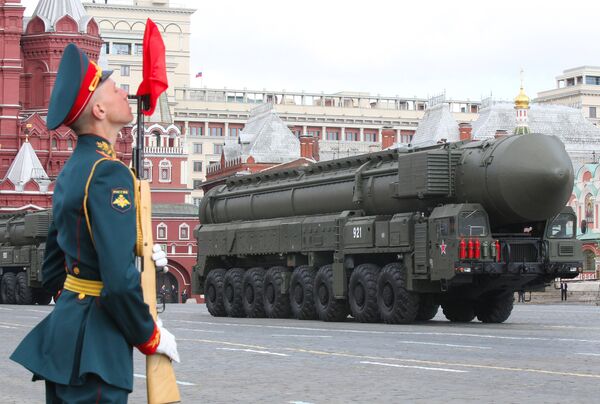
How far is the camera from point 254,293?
1462 inches

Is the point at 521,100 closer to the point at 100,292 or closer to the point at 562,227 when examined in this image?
the point at 562,227

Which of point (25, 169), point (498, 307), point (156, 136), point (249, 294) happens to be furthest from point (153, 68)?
point (156, 136)

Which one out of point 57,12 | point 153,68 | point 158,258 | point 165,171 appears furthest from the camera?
point 165,171

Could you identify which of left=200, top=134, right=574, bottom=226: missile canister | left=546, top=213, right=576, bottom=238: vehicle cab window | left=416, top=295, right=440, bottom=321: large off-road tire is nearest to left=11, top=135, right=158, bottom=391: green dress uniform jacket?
left=200, top=134, right=574, bottom=226: missile canister

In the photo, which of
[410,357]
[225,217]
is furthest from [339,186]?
[410,357]

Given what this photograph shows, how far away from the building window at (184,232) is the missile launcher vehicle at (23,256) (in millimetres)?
51151

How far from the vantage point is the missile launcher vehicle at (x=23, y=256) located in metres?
55.1

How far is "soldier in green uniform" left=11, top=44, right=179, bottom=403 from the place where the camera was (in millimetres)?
6297

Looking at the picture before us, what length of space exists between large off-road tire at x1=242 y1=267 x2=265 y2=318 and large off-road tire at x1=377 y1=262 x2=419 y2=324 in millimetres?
6373

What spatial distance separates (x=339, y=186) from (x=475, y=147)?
5.19 m

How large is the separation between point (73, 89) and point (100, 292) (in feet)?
3.23

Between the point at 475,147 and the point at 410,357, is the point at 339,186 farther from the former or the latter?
the point at 410,357

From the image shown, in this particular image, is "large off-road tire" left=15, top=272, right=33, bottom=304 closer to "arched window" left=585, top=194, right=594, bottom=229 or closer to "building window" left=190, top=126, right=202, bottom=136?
"arched window" left=585, top=194, right=594, bottom=229

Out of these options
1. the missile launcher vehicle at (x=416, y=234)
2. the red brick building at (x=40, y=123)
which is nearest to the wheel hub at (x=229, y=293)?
the missile launcher vehicle at (x=416, y=234)
